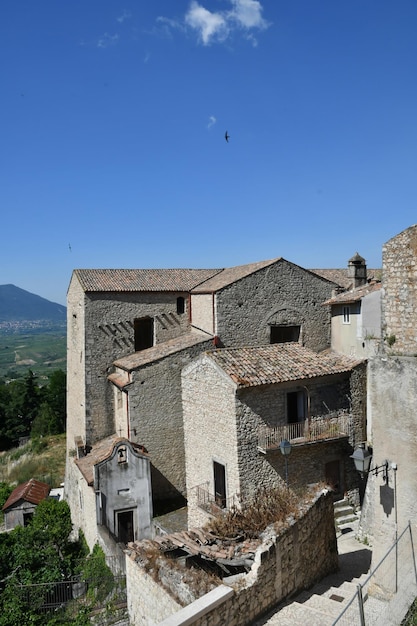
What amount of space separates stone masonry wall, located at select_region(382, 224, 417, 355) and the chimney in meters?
12.7

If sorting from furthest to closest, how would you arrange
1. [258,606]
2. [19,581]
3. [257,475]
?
[19,581], [257,475], [258,606]

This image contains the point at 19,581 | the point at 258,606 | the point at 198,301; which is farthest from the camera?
the point at 198,301

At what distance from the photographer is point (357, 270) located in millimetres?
22141

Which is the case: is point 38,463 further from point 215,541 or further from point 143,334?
point 215,541

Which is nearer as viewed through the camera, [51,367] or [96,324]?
[96,324]

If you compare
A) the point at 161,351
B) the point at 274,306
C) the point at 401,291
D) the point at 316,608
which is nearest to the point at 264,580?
the point at 316,608

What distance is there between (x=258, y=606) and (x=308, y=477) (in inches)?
335

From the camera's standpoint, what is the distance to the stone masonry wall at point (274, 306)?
21469mm

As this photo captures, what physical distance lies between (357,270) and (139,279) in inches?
405

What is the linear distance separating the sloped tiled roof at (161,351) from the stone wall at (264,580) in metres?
10.3

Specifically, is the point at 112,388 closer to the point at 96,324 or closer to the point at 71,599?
the point at 96,324

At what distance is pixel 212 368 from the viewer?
16906mm

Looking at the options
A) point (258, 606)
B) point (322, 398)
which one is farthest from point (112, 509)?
point (258, 606)

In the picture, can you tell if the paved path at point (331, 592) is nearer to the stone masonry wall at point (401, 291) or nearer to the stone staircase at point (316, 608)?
the stone staircase at point (316, 608)
